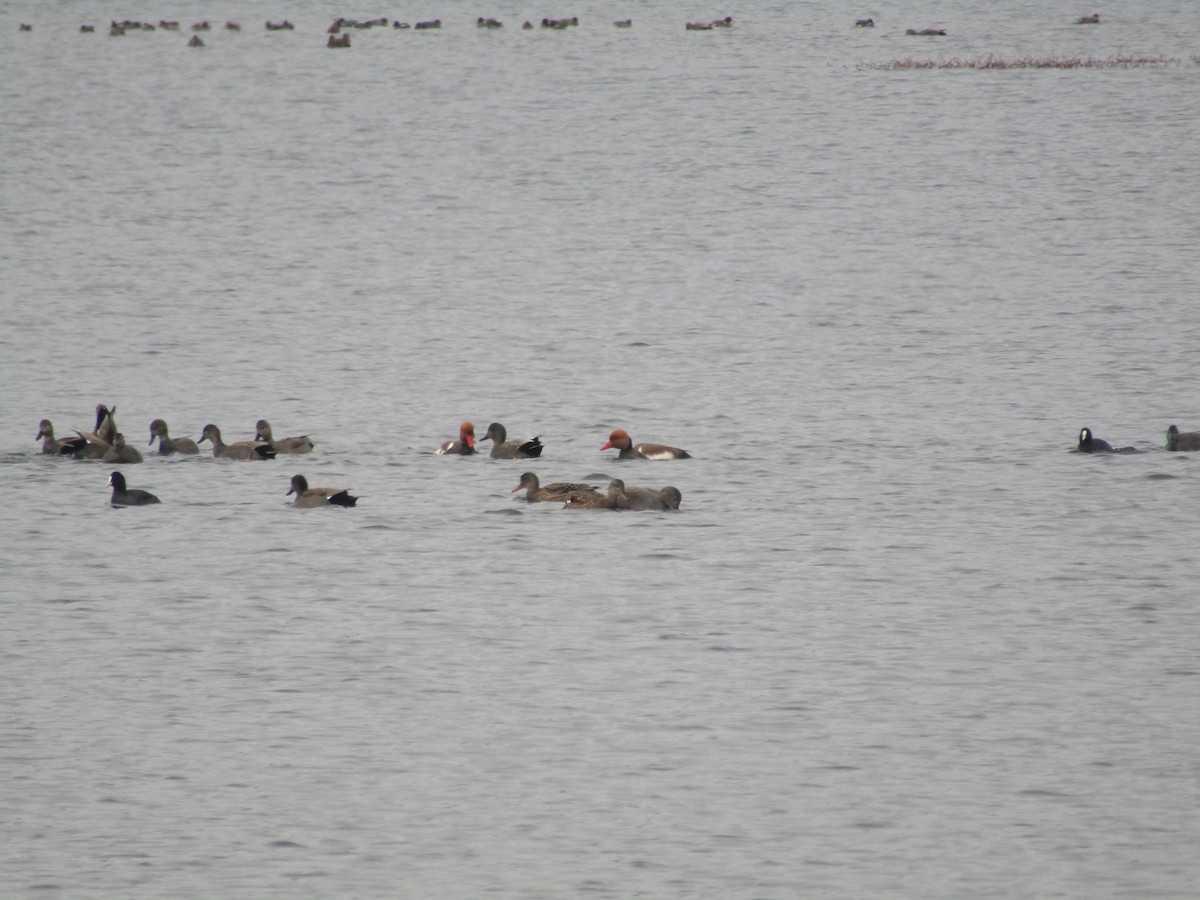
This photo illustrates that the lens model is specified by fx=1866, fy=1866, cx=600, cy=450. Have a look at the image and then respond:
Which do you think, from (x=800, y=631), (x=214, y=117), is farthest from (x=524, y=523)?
(x=214, y=117)

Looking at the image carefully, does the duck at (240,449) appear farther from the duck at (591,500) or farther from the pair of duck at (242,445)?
the duck at (591,500)

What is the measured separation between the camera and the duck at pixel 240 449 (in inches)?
945

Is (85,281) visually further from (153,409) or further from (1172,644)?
(1172,644)

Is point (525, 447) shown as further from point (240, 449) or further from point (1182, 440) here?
point (1182, 440)

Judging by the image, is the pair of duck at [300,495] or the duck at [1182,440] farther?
the duck at [1182,440]

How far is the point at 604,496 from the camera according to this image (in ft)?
71.9

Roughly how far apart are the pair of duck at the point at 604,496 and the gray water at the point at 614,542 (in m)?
0.23

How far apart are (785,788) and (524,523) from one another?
346 inches

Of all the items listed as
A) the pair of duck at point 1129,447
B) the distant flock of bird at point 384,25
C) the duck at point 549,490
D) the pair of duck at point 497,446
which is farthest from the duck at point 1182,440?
the distant flock of bird at point 384,25

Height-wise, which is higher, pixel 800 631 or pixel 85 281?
pixel 85 281

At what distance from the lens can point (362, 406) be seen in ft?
A: 92.9

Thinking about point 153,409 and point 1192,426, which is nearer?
point 1192,426

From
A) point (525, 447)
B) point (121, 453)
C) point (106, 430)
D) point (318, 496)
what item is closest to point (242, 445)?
point (121, 453)

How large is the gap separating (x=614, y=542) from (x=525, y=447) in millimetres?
3889
